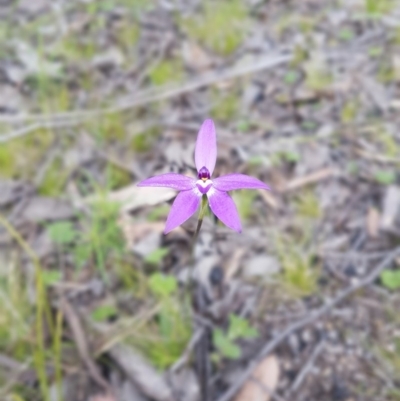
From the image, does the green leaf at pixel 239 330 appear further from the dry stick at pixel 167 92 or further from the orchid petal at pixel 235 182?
the dry stick at pixel 167 92

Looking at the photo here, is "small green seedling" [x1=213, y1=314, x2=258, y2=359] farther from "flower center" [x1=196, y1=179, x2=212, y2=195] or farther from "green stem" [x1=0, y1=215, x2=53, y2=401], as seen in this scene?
"flower center" [x1=196, y1=179, x2=212, y2=195]

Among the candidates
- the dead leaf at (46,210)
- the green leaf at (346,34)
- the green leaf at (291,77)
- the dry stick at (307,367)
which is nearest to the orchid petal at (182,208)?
the dry stick at (307,367)

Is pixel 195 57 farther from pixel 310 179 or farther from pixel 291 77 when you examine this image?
pixel 310 179

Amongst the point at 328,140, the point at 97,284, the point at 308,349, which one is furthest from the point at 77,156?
the point at 308,349

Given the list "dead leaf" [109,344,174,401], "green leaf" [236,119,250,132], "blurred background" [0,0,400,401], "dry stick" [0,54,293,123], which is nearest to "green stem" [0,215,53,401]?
"blurred background" [0,0,400,401]

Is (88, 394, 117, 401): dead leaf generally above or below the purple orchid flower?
below

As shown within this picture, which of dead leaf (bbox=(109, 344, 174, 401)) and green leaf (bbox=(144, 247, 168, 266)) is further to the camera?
green leaf (bbox=(144, 247, 168, 266))
